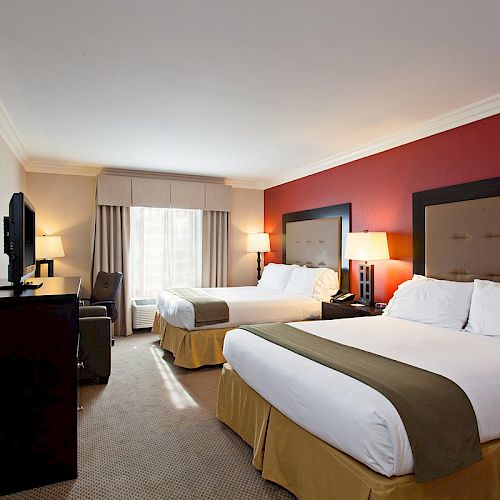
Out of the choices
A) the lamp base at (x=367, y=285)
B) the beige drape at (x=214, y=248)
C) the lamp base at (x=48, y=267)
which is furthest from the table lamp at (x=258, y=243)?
the lamp base at (x=48, y=267)

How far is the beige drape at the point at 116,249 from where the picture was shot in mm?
5691

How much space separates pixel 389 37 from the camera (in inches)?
86.9

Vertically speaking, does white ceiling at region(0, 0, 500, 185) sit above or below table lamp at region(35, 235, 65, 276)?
above

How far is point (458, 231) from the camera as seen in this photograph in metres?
3.36

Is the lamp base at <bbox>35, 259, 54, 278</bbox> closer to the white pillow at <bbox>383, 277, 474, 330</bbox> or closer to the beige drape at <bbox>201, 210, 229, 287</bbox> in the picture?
the beige drape at <bbox>201, 210, 229, 287</bbox>

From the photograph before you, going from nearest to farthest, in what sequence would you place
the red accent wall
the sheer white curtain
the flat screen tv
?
the flat screen tv
the red accent wall
the sheer white curtain

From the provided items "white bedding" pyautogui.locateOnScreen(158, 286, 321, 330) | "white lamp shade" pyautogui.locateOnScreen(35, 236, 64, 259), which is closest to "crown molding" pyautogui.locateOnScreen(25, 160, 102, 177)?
"white lamp shade" pyautogui.locateOnScreen(35, 236, 64, 259)

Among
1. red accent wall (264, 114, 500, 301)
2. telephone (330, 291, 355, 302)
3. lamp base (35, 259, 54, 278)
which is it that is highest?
red accent wall (264, 114, 500, 301)

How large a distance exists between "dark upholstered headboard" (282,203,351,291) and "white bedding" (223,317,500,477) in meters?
2.09

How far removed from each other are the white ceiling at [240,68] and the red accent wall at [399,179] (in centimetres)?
27

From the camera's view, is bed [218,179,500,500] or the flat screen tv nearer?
bed [218,179,500,500]

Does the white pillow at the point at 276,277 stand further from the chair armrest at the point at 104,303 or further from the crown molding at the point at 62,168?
the crown molding at the point at 62,168

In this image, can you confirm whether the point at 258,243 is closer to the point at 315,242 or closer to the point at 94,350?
the point at 315,242

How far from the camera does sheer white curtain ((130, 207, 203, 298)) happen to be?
6.18 meters
